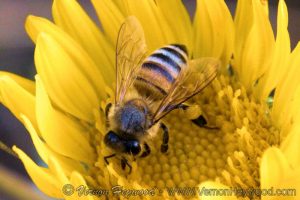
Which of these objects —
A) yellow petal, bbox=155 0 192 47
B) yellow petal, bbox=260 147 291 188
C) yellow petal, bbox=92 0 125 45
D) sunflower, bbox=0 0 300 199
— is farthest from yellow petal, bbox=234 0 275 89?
yellow petal, bbox=260 147 291 188

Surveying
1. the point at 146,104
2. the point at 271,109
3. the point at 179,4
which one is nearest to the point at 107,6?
the point at 179,4

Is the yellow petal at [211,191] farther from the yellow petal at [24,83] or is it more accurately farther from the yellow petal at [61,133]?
the yellow petal at [24,83]

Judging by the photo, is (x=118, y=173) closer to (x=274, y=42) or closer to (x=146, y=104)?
(x=146, y=104)

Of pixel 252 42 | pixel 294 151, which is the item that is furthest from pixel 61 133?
pixel 294 151

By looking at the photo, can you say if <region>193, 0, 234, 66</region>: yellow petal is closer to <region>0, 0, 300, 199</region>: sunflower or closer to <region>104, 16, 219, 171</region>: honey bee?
<region>0, 0, 300, 199</region>: sunflower

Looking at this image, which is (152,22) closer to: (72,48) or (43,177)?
(72,48)

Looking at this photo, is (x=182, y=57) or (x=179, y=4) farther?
(x=179, y=4)

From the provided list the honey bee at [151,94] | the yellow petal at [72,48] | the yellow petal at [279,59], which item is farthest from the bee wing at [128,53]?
the yellow petal at [279,59]
